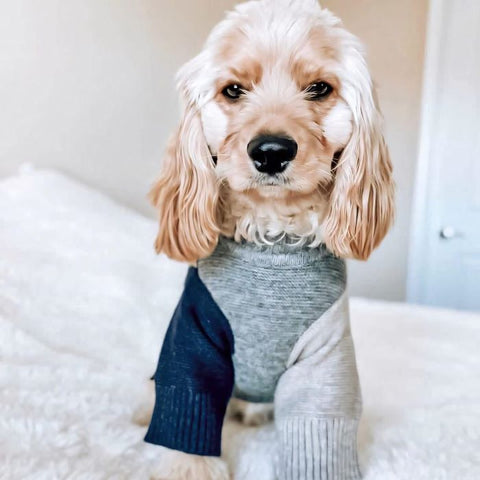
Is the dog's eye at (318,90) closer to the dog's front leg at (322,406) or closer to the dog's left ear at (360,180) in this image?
the dog's left ear at (360,180)

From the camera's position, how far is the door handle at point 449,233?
2.60 metres

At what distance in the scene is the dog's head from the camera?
0.79m

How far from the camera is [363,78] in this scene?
85cm

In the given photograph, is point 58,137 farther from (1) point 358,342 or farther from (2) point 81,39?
(1) point 358,342

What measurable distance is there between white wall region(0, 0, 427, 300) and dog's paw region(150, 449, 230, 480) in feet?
3.17

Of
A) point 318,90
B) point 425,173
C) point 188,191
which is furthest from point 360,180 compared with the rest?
point 425,173

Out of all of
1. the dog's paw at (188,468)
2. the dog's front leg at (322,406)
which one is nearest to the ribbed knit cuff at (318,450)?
the dog's front leg at (322,406)

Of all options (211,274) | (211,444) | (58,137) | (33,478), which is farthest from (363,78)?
(58,137)

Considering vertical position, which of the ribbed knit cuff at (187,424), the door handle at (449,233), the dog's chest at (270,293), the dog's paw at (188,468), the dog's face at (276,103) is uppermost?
the dog's face at (276,103)

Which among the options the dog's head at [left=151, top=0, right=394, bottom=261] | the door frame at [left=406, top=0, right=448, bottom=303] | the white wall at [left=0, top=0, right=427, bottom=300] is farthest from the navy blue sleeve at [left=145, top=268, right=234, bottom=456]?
the door frame at [left=406, top=0, right=448, bottom=303]

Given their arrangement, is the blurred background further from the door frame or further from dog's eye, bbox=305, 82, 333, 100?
dog's eye, bbox=305, 82, 333, 100

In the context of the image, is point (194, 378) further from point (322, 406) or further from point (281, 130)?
point (281, 130)

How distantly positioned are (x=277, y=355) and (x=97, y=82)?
1.14 meters

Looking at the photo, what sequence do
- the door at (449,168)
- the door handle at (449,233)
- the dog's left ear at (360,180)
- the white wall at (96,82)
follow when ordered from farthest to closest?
1. the door handle at (449,233)
2. the door at (449,168)
3. the white wall at (96,82)
4. the dog's left ear at (360,180)
